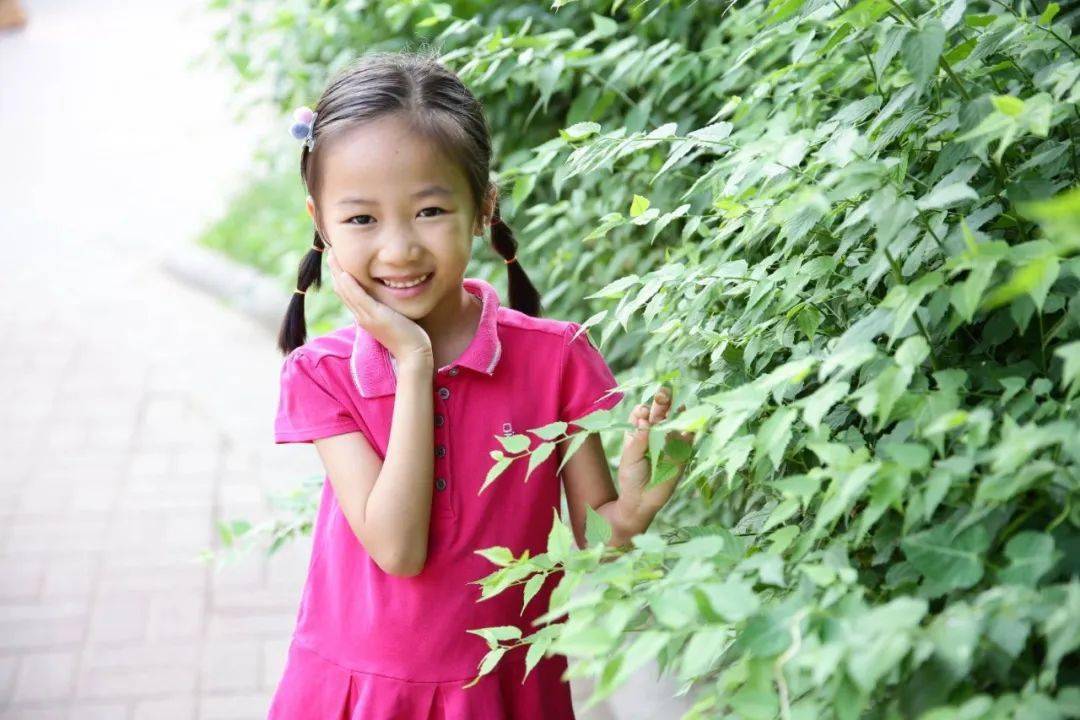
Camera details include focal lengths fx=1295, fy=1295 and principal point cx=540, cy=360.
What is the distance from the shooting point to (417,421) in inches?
75.9

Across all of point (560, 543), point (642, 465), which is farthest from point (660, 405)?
point (560, 543)

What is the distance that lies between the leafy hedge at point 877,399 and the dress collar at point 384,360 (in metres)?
0.27

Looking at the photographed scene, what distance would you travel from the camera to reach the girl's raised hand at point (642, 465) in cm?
185

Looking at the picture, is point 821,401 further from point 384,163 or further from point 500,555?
point 384,163

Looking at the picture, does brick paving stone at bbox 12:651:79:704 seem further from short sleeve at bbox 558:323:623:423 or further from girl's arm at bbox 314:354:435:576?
short sleeve at bbox 558:323:623:423

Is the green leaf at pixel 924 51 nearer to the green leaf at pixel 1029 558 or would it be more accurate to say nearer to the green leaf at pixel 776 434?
the green leaf at pixel 776 434

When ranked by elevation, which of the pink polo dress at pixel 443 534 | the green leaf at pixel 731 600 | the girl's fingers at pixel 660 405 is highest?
the green leaf at pixel 731 600

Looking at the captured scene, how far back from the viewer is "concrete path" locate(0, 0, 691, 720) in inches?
142

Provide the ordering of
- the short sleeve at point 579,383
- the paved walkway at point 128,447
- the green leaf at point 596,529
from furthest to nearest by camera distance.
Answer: the paved walkway at point 128,447 < the short sleeve at point 579,383 < the green leaf at point 596,529

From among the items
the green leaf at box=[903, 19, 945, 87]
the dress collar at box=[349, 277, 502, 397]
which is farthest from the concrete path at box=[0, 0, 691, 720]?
the green leaf at box=[903, 19, 945, 87]

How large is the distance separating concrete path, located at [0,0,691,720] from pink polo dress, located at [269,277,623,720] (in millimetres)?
1022

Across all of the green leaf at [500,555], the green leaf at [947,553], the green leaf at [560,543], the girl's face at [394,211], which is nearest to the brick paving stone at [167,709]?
the girl's face at [394,211]

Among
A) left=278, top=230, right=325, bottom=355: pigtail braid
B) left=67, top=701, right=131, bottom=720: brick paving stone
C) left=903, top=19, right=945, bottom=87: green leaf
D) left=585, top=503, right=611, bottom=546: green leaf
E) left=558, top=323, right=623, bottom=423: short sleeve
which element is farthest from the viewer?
left=67, top=701, right=131, bottom=720: brick paving stone

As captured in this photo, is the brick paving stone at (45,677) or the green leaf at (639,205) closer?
the green leaf at (639,205)
